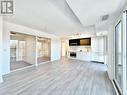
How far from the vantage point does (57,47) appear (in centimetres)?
1081

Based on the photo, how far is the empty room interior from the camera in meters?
2.89

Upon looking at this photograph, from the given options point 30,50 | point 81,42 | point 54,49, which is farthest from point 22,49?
point 81,42

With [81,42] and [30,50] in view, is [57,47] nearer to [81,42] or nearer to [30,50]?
[81,42]

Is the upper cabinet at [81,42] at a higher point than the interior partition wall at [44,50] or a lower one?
higher

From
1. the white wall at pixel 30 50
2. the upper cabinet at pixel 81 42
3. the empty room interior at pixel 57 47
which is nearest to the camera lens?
the empty room interior at pixel 57 47

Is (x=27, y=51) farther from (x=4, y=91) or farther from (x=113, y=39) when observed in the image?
(x=113, y=39)

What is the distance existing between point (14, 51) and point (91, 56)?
687cm

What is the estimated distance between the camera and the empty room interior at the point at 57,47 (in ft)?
9.48

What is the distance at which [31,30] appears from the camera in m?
6.69

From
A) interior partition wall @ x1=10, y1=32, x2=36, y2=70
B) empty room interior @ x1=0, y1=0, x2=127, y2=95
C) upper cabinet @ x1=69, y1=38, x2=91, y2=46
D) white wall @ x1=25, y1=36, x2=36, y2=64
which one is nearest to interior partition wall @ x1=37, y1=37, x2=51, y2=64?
empty room interior @ x1=0, y1=0, x2=127, y2=95

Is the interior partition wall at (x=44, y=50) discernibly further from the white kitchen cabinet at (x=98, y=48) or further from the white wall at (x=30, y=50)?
the white kitchen cabinet at (x=98, y=48)

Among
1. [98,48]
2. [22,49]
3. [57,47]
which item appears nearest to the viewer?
[22,49]

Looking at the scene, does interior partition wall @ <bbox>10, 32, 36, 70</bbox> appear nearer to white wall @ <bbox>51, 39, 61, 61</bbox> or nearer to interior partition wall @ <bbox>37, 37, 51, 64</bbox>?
interior partition wall @ <bbox>37, 37, 51, 64</bbox>

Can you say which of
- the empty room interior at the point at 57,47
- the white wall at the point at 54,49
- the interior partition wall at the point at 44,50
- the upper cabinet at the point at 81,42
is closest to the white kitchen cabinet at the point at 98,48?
the empty room interior at the point at 57,47
